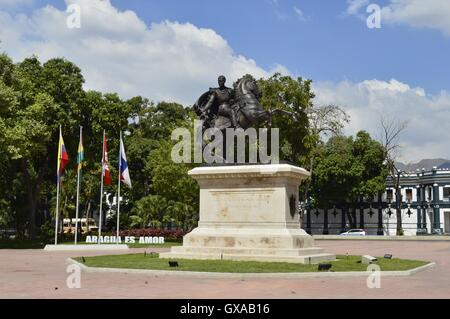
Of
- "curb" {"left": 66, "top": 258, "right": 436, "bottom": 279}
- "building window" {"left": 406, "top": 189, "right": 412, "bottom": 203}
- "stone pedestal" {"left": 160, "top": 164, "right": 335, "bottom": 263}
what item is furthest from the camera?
"building window" {"left": 406, "top": 189, "right": 412, "bottom": 203}

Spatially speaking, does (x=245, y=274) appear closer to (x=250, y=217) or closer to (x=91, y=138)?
(x=250, y=217)

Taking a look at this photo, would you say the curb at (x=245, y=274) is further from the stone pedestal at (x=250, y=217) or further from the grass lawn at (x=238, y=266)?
A: the stone pedestal at (x=250, y=217)

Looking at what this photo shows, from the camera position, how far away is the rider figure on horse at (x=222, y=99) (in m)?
22.3

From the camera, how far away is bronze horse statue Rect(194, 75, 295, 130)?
→ 2180cm

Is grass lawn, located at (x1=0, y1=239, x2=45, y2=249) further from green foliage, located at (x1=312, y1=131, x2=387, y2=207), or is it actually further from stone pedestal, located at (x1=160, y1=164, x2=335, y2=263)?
green foliage, located at (x1=312, y1=131, x2=387, y2=207)

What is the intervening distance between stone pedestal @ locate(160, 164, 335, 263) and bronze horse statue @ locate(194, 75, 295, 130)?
78.4 inches

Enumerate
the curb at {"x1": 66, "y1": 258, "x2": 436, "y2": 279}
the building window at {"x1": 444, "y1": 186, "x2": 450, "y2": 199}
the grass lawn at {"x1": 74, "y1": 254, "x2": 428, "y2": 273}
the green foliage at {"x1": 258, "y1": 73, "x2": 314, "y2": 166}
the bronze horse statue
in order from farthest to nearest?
the building window at {"x1": 444, "y1": 186, "x2": 450, "y2": 199} < the green foliage at {"x1": 258, "y1": 73, "x2": 314, "y2": 166} < the bronze horse statue < the grass lawn at {"x1": 74, "y1": 254, "x2": 428, "y2": 273} < the curb at {"x1": 66, "y1": 258, "x2": 436, "y2": 279}

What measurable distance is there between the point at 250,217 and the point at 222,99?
504cm

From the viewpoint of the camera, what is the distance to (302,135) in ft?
171

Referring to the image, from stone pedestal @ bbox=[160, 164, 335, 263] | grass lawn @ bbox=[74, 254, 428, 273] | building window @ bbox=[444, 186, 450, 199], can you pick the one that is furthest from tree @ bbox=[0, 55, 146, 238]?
building window @ bbox=[444, 186, 450, 199]

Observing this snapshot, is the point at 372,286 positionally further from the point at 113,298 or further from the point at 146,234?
the point at 146,234

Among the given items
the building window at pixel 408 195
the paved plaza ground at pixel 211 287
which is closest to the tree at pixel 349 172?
the building window at pixel 408 195

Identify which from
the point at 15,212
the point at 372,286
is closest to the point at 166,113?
the point at 15,212
